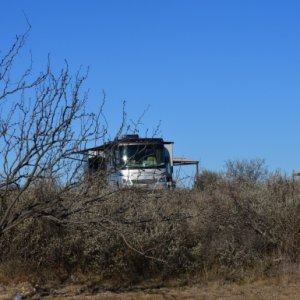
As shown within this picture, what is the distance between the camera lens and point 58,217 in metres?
9.16

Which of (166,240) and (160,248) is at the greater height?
(166,240)

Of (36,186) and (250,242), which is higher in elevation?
(36,186)

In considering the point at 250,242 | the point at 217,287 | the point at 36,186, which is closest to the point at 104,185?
the point at 36,186

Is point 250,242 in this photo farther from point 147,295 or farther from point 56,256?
point 56,256

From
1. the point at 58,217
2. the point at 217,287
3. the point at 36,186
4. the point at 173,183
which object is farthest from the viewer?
the point at 173,183

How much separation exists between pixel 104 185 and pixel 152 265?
245 cm

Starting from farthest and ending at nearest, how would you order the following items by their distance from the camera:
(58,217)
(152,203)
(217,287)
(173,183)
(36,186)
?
(173,183) → (152,203) → (217,287) → (36,186) → (58,217)

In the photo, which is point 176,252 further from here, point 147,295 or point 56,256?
point 56,256

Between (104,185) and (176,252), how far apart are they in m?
2.49

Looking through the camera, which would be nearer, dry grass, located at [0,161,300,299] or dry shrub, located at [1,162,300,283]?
dry grass, located at [0,161,300,299]

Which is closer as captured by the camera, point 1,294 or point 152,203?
point 1,294

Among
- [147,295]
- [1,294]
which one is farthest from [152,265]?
[1,294]

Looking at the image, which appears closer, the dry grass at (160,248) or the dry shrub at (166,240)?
the dry grass at (160,248)

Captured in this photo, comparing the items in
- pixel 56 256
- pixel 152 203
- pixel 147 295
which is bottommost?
pixel 147 295
